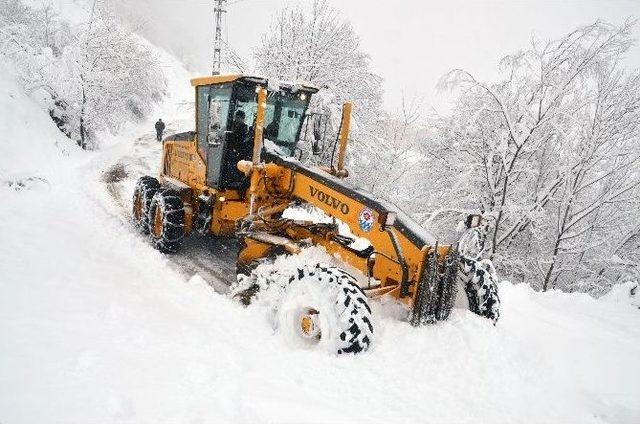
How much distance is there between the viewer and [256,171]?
5.44 meters

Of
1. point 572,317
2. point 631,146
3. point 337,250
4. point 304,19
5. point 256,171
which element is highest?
point 304,19

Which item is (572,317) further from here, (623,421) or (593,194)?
(593,194)

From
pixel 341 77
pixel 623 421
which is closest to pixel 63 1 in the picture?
pixel 341 77

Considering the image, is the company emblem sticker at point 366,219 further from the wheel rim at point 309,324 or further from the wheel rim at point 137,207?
the wheel rim at point 137,207

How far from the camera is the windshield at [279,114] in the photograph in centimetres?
611

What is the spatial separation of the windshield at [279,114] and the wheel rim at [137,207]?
10.9 ft

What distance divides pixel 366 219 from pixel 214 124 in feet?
8.76

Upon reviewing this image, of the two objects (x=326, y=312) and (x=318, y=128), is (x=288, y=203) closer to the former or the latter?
(x=318, y=128)

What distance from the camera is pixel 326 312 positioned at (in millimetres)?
3771

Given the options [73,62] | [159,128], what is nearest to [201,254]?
[159,128]

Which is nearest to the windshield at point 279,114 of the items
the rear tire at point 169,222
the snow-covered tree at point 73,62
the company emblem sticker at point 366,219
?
the rear tire at point 169,222

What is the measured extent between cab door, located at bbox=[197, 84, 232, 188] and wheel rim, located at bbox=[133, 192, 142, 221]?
2.03m

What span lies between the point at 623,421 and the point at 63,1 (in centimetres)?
3388

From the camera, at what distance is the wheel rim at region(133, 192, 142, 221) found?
26.9 ft
